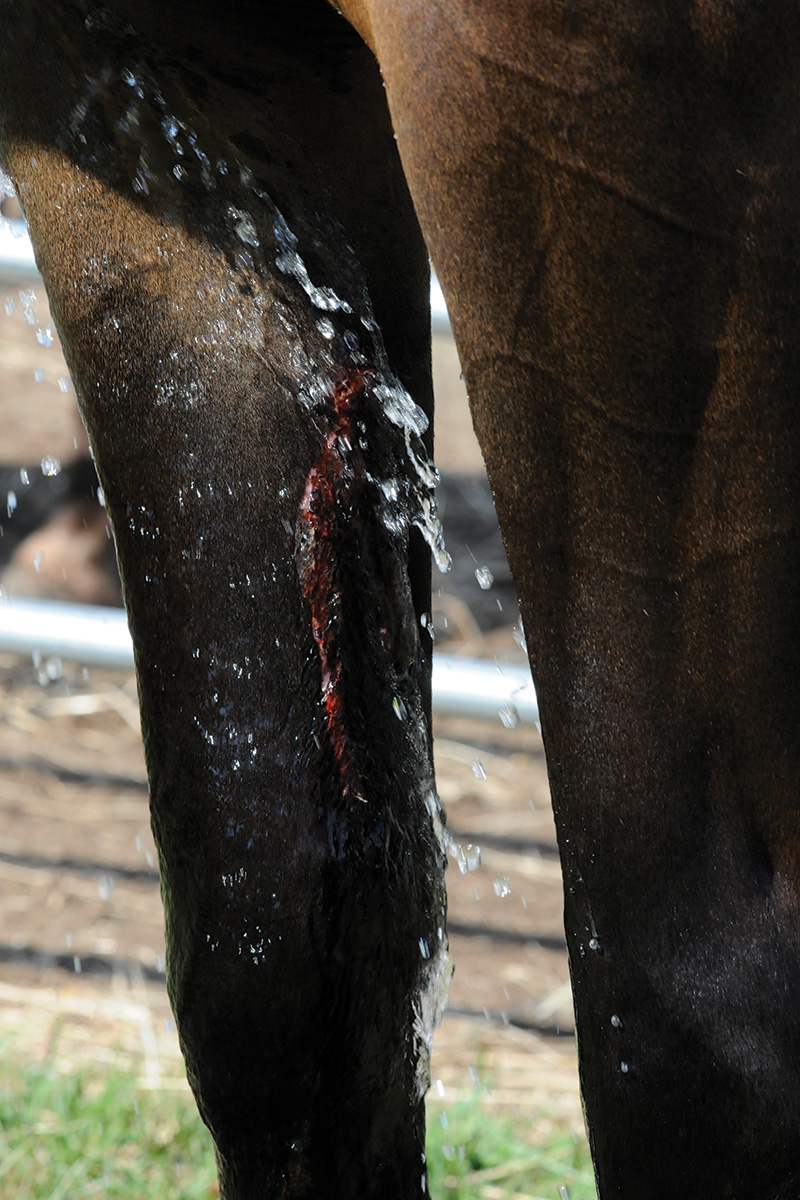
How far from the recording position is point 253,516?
28.2 inches

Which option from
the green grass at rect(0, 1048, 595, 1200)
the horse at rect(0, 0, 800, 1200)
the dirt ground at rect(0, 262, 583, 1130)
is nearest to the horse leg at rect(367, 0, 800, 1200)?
the horse at rect(0, 0, 800, 1200)

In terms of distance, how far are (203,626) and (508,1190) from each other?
2.84 feet

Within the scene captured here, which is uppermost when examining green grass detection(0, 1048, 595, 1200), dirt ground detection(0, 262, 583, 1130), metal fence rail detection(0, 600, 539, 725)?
metal fence rail detection(0, 600, 539, 725)

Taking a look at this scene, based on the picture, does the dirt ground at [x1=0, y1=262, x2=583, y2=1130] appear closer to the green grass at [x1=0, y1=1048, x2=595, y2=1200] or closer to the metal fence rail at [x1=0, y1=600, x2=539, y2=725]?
the green grass at [x1=0, y1=1048, x2=595, y2=1200]

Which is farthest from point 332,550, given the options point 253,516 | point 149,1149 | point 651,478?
point 149,1149

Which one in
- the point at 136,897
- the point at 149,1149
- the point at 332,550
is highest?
the point at 332,550

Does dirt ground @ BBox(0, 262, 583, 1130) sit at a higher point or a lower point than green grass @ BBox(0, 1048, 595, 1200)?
higher

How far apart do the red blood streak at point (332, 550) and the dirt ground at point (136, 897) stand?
0.47 meters

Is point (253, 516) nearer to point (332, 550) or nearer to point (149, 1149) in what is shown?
point (332, 550)

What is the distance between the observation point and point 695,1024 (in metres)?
0.59

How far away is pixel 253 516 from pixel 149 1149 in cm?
91

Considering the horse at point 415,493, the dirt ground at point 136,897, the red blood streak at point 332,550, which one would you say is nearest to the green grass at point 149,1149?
the dirt ground at point 136,897

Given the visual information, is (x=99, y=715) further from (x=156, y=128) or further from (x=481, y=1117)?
(x=156, y=128)

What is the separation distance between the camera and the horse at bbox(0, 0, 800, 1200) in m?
0.51
